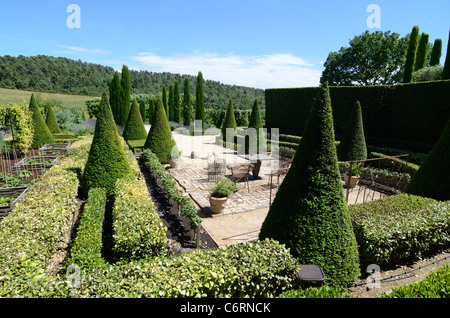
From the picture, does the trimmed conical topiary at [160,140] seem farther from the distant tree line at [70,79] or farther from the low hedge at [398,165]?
the distant tree line at [70,79]

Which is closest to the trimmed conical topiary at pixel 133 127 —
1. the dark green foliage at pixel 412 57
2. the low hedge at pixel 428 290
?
the low hedge at pixel 428 290

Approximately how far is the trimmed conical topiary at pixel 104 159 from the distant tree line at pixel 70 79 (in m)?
30.8

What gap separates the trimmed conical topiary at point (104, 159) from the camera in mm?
8539

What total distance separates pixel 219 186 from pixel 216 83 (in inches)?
2723

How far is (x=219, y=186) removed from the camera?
8219 millimetres

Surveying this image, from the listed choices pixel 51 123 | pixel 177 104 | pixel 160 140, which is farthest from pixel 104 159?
pixel 177 104

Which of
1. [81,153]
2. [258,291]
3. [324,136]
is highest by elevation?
[324,136]

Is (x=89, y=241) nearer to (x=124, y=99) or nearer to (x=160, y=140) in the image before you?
(x=160, y=140)

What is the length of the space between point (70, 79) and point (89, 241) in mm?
58097

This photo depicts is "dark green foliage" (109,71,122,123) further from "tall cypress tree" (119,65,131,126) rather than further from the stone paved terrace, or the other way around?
the stone paved terrace

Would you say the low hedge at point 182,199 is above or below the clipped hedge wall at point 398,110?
below

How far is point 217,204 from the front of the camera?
8.16 m
